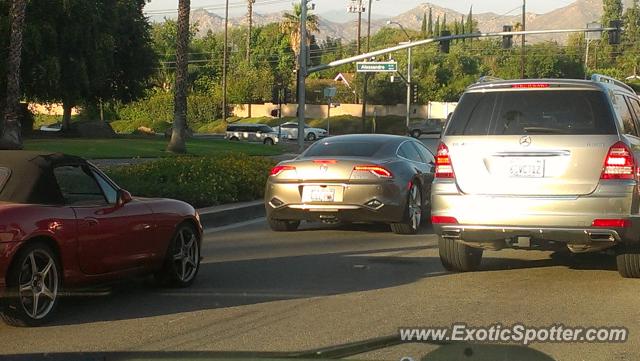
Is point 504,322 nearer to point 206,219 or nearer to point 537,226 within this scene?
point 537,226

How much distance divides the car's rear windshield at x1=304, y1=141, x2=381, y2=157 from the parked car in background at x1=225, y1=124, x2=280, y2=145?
45.1 m

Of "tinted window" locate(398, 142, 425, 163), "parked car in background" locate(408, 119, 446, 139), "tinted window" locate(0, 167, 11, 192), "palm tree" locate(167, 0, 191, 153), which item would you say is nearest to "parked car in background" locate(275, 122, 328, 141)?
"parked car in background" locate(408, 119, 446, 139)

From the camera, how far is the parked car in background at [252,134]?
58.5 m

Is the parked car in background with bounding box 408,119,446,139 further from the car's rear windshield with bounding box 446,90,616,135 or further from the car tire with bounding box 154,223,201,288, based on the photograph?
the car tire with bounding box 154,223,201,288

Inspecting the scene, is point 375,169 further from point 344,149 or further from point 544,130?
point 544,130

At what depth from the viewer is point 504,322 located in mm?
6812

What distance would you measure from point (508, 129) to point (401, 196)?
138 inches

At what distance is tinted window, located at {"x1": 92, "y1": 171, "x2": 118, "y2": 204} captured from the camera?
7.53 meters

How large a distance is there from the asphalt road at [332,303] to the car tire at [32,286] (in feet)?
0.37

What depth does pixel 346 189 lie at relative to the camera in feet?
38.7

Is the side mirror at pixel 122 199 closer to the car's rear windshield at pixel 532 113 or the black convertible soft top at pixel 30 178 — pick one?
the black convertible soft top at pixel 30 178

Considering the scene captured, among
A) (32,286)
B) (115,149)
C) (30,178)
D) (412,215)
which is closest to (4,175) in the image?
(30,178)

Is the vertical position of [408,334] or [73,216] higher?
[73,216]

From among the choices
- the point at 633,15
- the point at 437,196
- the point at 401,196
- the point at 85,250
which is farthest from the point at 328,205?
the point at 633,15
